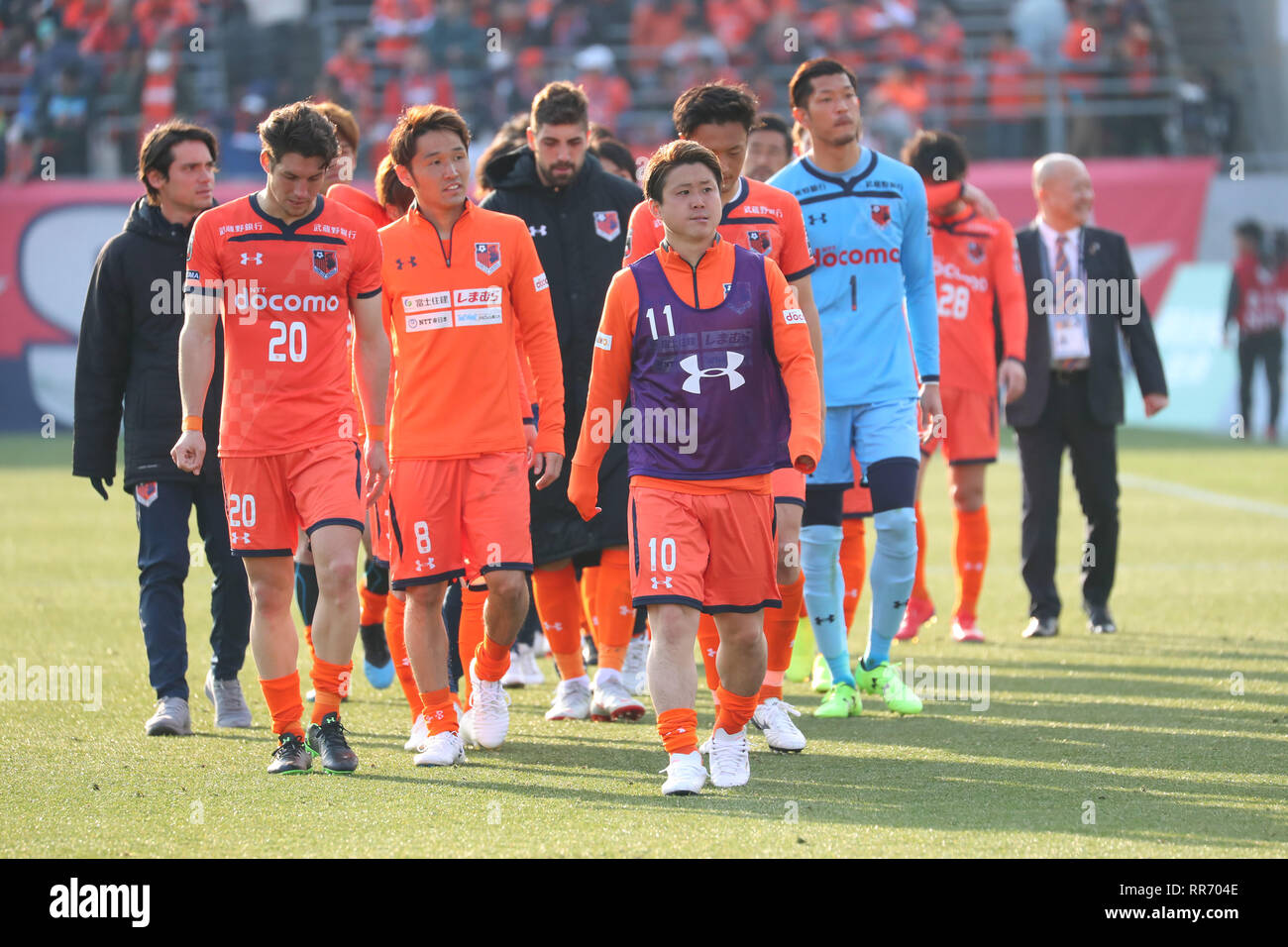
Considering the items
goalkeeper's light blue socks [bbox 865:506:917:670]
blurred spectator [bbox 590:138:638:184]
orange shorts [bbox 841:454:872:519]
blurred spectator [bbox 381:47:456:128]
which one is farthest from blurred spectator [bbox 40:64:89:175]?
goalkeeper's light blue socks [bbox 865:506:917:670]

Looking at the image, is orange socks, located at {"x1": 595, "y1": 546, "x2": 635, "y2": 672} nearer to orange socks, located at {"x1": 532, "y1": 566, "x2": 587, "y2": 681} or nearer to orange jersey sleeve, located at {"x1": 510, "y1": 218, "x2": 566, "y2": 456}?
orange socks, located at {"x1": 532, "y1": 566, "x2": 587, "y2": 681}

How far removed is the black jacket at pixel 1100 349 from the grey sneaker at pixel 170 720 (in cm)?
478

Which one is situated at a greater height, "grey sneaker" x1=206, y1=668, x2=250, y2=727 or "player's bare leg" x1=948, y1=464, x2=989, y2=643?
"player's bare leg" x1=948, y1=464, x2=989, y2=643

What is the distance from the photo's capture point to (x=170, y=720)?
22.1 feet

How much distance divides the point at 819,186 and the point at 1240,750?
2.70 metres

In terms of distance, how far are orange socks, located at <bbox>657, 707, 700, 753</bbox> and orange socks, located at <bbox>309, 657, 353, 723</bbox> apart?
3.88 feet

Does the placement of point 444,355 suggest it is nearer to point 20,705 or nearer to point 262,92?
point 20,705

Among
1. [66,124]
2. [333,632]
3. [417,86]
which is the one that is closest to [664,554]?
[333,632]

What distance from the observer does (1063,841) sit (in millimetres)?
4809

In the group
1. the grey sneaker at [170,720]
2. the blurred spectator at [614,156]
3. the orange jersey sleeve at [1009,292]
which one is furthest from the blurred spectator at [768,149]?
the grey sneaker at [170,720]

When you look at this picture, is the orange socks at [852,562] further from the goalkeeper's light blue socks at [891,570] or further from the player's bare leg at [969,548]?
the player's bare leg at [969,548]

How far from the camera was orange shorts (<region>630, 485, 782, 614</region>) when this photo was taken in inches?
219

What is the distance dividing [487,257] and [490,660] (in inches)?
58.1
